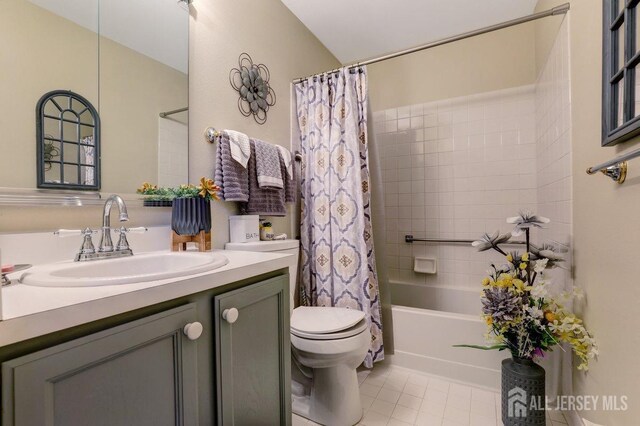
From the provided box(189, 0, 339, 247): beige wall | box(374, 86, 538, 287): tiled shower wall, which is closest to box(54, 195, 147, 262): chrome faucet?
box(189, 0, 339, 247): beige wall

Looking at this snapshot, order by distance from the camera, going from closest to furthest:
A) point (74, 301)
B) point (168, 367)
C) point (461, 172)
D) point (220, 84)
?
point (74, 301) → point (168, 367) → point (220, 84) → point (461, 172)

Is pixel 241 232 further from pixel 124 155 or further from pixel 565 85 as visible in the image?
pixel 565 85

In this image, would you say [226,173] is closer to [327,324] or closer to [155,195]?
[155,195]

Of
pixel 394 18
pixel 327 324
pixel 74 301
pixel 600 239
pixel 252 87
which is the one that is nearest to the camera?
pixel 74 301

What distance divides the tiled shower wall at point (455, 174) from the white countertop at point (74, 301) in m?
2.15

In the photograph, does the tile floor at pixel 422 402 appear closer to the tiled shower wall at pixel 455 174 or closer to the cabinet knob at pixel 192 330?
the tiled shower wall at pixel 455 174

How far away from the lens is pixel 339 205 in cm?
189

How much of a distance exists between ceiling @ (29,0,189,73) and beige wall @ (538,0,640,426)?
5.54 ft

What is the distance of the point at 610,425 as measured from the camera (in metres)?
1.01

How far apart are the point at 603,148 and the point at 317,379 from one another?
59.9 inches

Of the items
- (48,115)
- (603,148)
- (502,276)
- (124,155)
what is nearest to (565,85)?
(603,148)

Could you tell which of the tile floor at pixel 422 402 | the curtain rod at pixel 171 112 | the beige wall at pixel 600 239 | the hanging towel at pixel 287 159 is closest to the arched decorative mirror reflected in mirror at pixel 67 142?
the curtain rod at pixel 171 112

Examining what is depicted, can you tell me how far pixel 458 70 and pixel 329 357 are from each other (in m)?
2.44

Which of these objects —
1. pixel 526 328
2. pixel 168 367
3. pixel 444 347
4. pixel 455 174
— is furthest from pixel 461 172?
pixel 168 367
